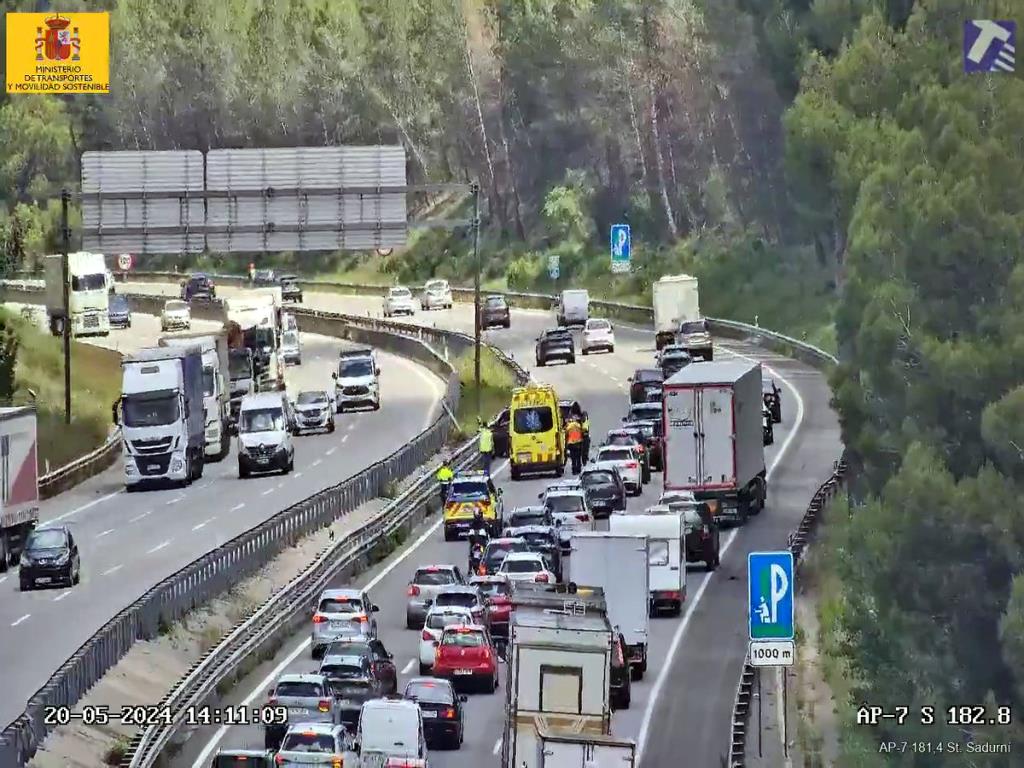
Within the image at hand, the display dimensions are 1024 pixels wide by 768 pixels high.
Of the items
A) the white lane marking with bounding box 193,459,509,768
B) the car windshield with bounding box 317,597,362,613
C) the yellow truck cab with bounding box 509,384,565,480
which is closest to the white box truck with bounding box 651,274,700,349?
the yellow truck cab with bounding box 509,384,565,480

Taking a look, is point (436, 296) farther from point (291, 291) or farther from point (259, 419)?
point (259, 419)

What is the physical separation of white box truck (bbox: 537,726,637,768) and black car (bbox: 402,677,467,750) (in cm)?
753

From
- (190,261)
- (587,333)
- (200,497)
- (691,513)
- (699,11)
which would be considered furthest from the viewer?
(190,261)

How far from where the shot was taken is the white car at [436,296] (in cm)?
12825

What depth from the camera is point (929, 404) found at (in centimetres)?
4666

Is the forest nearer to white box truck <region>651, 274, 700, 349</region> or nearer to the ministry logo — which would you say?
the ministry logo

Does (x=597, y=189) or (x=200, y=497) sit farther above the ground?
(x=597, y=189)

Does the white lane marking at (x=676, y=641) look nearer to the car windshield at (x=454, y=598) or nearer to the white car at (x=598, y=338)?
the car windshield at (x=454, y=598)

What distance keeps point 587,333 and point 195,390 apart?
35197 millimetres

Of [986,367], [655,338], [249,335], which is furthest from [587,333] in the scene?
[986,367]

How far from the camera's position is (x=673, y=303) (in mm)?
99188

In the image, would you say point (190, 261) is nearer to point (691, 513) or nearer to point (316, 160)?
point (316, 160)

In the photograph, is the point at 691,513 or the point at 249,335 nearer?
the point at 691,513

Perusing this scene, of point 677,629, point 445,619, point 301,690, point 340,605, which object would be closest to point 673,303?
point 677,629
